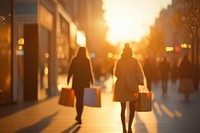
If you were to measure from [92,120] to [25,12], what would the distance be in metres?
6.89

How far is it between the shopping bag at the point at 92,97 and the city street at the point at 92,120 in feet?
1.48

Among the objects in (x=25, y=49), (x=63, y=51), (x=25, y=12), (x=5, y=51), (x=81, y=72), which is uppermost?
(x=25, y=12)

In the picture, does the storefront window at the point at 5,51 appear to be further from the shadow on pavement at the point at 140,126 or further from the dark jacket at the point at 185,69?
the dark jacket at the point at 185,69

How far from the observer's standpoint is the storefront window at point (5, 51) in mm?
17516

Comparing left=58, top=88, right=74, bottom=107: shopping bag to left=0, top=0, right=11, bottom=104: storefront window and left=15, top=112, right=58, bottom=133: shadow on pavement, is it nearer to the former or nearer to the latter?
left=15, top=112, right=58, bottom=133: shadow on pavement

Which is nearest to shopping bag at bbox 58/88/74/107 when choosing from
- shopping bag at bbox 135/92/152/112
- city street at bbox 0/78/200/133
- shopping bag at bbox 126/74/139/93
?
city street at bbox 0/78/200/133

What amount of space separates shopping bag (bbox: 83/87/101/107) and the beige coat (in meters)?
1.95

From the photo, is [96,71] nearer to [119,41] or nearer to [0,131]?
[0,131]

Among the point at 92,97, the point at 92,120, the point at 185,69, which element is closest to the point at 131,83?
the point at 92,97

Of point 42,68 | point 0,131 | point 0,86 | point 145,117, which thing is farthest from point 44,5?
point 0,131

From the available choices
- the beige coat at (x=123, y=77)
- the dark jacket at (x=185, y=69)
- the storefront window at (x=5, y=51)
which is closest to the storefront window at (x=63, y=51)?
the dark jacket at (x=185, y=69)

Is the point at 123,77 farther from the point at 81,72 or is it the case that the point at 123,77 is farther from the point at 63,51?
the point at 63,51

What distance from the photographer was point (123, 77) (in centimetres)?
1087

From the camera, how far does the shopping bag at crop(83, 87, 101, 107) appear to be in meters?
12.8
